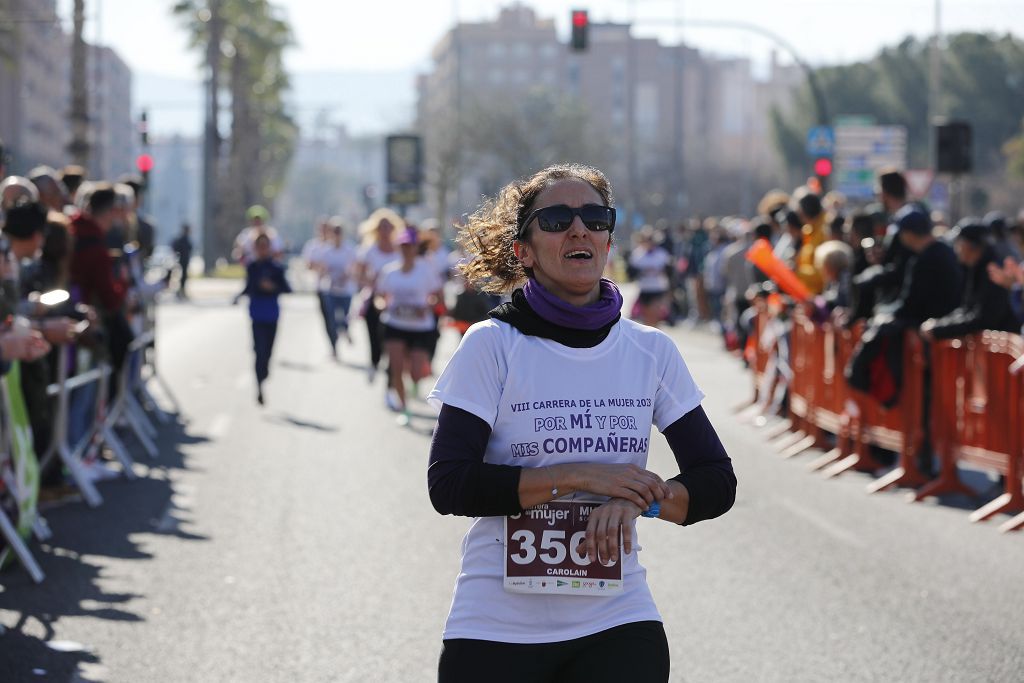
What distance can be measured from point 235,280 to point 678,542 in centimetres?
5623

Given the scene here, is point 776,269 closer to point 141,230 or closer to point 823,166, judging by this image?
point 141,230

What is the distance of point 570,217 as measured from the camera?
3.65 m

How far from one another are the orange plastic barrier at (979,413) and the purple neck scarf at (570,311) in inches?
278

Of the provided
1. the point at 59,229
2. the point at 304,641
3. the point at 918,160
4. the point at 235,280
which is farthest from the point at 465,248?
the point at 918,160

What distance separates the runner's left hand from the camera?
3436mm

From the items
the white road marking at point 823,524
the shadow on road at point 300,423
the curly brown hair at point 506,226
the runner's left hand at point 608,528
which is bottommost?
the shadow on road at point 300,423

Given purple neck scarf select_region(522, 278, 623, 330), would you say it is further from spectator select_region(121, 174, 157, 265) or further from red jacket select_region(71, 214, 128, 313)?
spectator select_region(121, 174, 157, 265)

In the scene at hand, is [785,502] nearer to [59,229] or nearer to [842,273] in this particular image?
[842,273]

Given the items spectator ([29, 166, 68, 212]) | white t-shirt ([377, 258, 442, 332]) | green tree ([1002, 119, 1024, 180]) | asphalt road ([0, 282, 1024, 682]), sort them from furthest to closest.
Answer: green tree ([1002, 119, 1024, 180]) → white t-shirt ([377, 258, 442, 332]) → spectator ([29, 166, 68, 212]) → asphalt road ([0, 282, 1024, 682])

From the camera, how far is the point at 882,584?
819 centimetres

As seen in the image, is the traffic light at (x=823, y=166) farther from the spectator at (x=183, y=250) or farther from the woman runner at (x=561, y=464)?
the woman runner at (x=561, y=464)

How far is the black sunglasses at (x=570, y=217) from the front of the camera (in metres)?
3.65

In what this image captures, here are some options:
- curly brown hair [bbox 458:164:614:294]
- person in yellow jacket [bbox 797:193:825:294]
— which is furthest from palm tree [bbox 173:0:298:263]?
curly brown hair [bbox 458:164:614:294]

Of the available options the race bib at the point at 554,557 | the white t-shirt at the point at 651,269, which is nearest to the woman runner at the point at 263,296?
the white t-shirt at the point at 651,269
